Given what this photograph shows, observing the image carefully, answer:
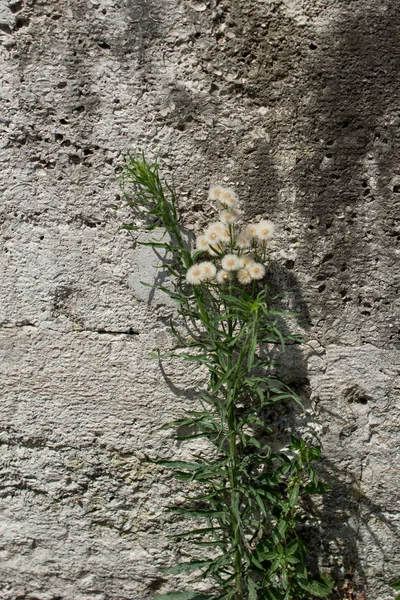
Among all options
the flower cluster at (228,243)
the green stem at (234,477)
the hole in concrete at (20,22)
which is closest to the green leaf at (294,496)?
the green stem at (234,477)

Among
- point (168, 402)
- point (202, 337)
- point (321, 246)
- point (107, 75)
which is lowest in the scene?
point (168, 402)

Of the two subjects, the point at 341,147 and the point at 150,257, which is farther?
the point at 150,257

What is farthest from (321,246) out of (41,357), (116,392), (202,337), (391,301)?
(41,357)

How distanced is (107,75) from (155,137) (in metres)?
0.25

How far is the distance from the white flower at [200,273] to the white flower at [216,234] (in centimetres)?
7

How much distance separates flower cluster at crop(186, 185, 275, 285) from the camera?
2.04 metres

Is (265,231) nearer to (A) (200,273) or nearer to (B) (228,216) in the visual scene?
(B) (228,216)

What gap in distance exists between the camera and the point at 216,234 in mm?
2064

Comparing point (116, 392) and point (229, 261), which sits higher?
point (229, 261)

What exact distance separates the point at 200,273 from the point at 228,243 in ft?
0.45

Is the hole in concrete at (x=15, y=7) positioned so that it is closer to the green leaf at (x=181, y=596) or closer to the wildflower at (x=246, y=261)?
the wildflower at (x=246, y=261)

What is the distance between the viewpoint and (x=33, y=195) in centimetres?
226

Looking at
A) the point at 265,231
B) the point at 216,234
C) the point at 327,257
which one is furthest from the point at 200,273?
the point at 327,257

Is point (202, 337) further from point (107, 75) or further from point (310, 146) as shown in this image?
point (107, 75)
